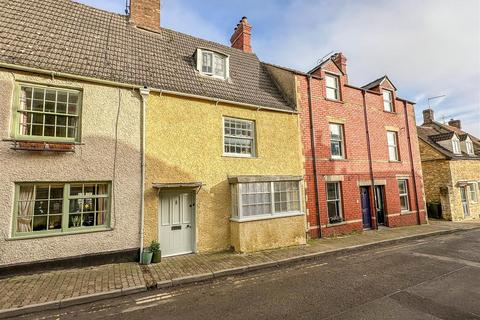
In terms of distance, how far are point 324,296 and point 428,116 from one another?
30988 millimetres

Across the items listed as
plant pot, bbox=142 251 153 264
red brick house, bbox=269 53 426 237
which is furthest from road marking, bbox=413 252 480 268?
plant pot, bbox=142 251 153 264

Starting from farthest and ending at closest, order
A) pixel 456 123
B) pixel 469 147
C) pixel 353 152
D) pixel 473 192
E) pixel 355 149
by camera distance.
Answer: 1. pixel 456 123
2. pixel 469 147
3. pixel 473 192
4. pixel 355 149
5. pixel 353 152

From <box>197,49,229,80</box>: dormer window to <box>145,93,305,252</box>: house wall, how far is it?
229cm

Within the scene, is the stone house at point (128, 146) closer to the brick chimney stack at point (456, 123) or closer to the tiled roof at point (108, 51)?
the tiled roof at point (108, 51)

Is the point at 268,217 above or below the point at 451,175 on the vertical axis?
below

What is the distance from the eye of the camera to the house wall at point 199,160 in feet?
29.5

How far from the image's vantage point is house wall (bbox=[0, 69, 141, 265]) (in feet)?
23.2

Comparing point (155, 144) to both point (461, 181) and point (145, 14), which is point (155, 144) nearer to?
point (145, 14)

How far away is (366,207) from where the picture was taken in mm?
14602

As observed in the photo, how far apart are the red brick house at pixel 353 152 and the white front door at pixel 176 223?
19.2 feet

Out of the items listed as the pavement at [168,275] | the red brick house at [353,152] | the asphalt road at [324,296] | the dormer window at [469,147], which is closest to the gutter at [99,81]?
the red brick house at [353,152]

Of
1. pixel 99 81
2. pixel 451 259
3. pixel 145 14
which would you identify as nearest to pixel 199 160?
pixel 99 81

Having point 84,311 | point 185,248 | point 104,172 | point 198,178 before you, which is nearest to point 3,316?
point 84,311

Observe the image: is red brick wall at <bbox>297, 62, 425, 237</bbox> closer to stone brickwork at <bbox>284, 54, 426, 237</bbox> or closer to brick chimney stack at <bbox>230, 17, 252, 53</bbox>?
stone brickwork at <bbox>284, 54, 426, 237</bbox>
